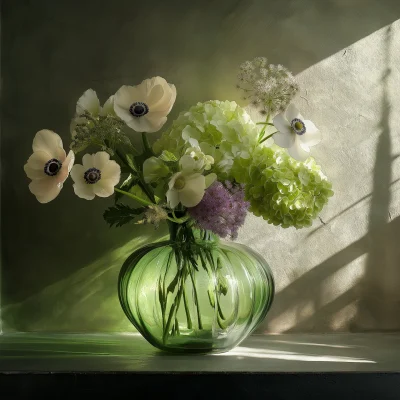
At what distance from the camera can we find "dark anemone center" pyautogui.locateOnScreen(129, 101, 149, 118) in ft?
4.01

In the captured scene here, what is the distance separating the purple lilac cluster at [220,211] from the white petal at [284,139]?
133mm

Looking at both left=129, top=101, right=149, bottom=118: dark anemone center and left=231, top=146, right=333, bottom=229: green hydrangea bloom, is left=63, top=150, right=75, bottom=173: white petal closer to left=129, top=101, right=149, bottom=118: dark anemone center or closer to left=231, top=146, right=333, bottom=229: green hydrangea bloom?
left=129, top=101, right=149, bottom=118: dark anemone center

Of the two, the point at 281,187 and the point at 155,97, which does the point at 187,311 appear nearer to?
the point at 281,187

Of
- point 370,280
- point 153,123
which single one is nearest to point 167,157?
point 153,123

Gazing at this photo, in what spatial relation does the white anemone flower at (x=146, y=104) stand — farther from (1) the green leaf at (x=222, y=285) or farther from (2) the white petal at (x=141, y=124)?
(1) the green leaf at (x=222, y=285)

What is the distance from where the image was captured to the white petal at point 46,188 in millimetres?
1156

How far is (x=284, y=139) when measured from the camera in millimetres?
1268

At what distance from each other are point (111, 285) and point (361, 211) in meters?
0.60

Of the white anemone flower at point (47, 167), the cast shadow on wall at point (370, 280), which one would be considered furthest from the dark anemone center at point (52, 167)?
the cast shadow on wall at point (370, 280)

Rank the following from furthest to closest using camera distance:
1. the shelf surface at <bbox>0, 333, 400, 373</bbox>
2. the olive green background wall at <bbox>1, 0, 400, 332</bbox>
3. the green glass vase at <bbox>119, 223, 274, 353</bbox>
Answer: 1. the olive green background wall at <bbox>1, 0, 400, 332</bbox>
2. the green glass vase at <bbox>119, 223, 274, 353</bbox>
3. the shelf surface at <bbox>0, 333, 400, 373</bbox>

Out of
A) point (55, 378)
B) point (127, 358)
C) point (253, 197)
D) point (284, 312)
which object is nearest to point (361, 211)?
point (284, 312)

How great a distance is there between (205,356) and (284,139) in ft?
1.43

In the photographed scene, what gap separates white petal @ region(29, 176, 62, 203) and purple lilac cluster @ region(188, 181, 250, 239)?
0.79 ft

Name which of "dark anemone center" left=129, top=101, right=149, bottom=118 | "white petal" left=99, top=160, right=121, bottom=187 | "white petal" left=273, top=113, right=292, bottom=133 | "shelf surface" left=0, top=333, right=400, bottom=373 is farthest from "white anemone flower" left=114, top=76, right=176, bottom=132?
"shelf surface" left=0, top=333, right=400, bottom=373
